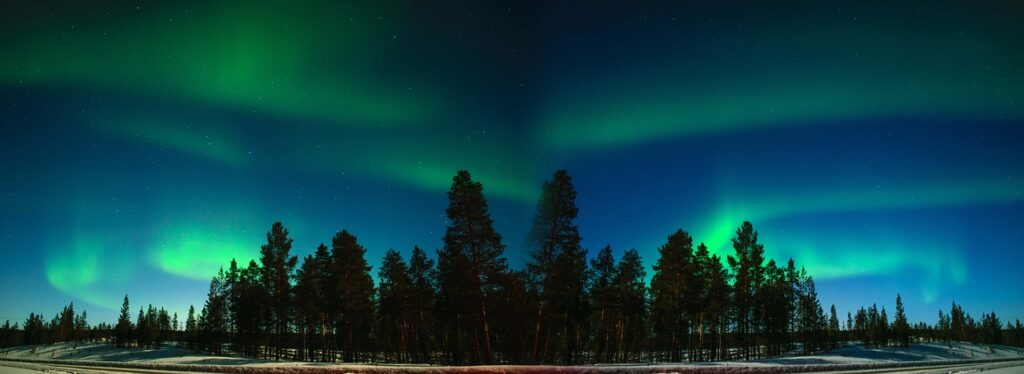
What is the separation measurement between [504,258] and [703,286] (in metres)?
27.5

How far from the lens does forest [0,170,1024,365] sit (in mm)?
31000

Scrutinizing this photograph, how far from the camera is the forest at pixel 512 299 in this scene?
102 feet

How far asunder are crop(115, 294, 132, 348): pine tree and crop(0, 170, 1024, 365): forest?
26760mm

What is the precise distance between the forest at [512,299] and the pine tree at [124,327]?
26.8 m

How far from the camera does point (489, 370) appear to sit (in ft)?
74.8

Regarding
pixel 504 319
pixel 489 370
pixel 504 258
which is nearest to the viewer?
pixel 489 370

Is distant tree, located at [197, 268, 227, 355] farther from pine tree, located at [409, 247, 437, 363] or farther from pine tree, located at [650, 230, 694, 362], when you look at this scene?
pine tree, located at [650, 230, 694, 362]

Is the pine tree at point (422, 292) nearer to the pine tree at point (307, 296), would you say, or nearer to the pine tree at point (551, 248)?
the pine tree at point (307, 296)

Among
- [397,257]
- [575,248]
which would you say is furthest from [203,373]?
[397,257]

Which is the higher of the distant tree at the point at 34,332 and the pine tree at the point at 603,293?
the pine tree at the point at 603,293

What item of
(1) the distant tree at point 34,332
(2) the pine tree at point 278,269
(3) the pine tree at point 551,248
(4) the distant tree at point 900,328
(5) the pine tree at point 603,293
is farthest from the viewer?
(1) the distant tree at point 34,332

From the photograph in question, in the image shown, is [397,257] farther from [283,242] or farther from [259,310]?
[259,310]

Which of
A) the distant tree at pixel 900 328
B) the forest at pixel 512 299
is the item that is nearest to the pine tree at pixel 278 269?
the forest at pixel 512 299

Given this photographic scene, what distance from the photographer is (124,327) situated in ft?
342
